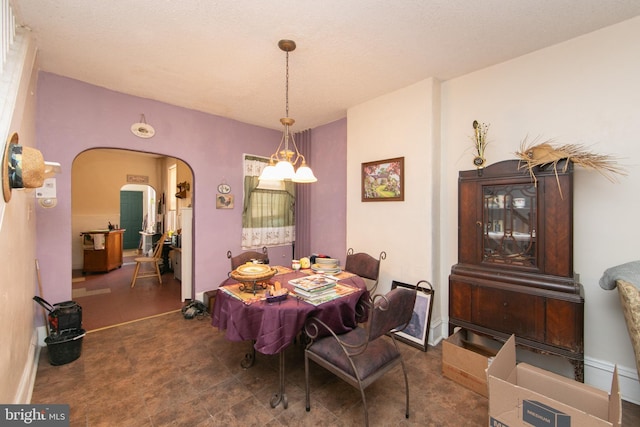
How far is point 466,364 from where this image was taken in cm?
215

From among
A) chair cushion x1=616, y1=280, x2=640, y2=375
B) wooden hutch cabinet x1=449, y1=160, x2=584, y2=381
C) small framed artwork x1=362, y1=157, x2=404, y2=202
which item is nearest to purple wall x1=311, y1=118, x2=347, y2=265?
small framed artwork x1=362, y1=157, x2=404, y2=202

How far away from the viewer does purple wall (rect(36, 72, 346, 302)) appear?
2812mm

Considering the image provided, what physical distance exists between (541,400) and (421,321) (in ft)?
4.96

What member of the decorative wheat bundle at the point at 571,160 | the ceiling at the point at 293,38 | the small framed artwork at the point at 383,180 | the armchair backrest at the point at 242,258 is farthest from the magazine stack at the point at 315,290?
the ceiling at the point at 293,38

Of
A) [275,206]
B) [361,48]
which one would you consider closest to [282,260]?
[275,206]

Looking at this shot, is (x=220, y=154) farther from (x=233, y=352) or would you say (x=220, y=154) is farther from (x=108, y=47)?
(x=233, y=352)

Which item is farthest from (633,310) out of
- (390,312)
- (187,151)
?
(187,151)

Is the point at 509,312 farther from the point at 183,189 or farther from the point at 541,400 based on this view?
the point at 183,189

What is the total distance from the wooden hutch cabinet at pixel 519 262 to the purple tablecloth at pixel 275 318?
115 centimetres

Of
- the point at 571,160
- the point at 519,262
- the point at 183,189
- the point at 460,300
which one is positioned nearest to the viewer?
the point at 571,160

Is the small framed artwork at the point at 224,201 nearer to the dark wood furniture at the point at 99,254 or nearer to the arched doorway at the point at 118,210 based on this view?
the arched doorway at the point at 118,210

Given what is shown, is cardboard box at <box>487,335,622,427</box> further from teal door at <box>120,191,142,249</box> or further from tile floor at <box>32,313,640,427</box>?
teal door at <box>120,191,142,249</box>

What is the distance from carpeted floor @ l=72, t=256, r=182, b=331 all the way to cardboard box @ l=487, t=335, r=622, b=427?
153 inches

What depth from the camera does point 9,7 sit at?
175 cm
